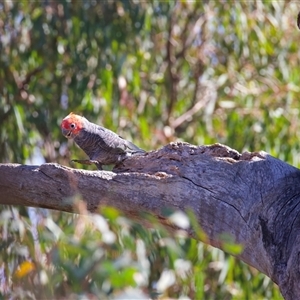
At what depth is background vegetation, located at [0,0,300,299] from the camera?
449cm

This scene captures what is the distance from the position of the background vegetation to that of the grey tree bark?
111 cm

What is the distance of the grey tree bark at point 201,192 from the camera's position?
7.22ft

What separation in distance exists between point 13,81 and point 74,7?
1.78 feet

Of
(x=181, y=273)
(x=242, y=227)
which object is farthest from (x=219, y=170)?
(x=181, y=273)

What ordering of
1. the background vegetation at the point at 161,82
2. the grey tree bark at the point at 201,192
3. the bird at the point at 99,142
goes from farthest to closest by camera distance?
the background vegetation at the point at 161,82
the bird at the point at 99,142
the grey tree bark at the point at 201,192

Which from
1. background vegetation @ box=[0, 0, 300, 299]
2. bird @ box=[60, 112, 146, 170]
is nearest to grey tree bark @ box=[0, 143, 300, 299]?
bird @ box=[60, 112, 146, 170]

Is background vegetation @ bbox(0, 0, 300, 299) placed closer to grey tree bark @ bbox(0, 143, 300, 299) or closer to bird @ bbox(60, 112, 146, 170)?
bird @ bbox(60, 112, 146, 170)

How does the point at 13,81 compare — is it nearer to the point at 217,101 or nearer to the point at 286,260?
the point at 217,101

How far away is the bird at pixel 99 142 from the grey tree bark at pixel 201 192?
112 mm

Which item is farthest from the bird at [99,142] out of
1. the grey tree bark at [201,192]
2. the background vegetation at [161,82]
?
the background vegetation at [161,82]

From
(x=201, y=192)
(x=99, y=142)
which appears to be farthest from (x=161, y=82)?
(x=201, y=192)

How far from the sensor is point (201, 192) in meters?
2.27

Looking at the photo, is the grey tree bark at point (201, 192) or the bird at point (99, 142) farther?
the bird at point (99, 142)

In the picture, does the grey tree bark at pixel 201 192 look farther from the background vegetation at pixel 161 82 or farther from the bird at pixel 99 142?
the background vegetation at pixel 161 82
